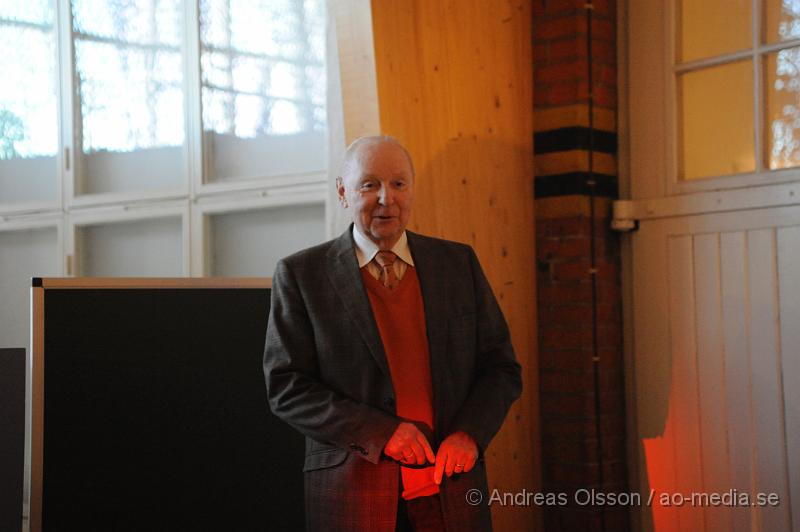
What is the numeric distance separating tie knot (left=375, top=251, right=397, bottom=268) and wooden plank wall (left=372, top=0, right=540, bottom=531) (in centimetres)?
104

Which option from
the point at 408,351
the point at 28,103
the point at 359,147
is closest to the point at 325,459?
the point at 408,351

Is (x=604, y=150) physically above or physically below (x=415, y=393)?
above

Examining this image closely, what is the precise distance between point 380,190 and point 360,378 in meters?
0.43

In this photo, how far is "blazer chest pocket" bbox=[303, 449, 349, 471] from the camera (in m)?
2.26

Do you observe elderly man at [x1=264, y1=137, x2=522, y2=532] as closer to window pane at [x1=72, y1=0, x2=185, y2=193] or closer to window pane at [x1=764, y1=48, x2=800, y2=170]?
window pane at [x1=764, y1=48, x2=800, y2=170]

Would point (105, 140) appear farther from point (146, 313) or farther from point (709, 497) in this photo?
point (709, 497)

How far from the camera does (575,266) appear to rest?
12.4 feet

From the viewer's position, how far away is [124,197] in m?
4.67

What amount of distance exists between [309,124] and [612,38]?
1252mm

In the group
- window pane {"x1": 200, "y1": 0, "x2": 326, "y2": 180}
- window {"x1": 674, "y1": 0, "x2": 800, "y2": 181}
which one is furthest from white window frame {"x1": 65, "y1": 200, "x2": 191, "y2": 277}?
window {"x1": 674, "y1": 0, "x2": 800, "y2": 181}

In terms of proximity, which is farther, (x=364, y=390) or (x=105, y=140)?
(x=105, y=140)

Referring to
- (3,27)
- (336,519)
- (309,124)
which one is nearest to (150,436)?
(336,519)

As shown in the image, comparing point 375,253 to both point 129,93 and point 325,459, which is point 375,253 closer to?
point 325,459

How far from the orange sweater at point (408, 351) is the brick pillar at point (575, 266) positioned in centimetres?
153
